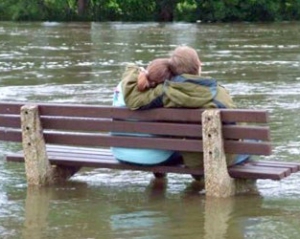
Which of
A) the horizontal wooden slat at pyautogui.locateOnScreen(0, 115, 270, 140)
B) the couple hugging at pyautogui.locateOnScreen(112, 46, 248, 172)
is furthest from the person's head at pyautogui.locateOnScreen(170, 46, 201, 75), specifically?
the horizontal wooden slat at pyautogui.locateOnScreen(0, 115, 270, 140)

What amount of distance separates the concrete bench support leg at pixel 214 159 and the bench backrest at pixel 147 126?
9cm

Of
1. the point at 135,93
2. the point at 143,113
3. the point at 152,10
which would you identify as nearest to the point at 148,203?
the point at 143,113

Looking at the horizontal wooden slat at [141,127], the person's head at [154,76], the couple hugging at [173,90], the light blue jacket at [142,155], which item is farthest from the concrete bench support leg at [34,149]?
the person's head at [154,76]

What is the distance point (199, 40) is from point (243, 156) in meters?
26.7

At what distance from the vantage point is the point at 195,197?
8.44 metres

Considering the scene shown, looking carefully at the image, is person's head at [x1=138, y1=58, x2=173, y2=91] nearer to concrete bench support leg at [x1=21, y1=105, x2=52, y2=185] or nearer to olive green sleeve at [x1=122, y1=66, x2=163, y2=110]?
olive green sleeve at [x1=122, y1=66, x2=163, y2=110]

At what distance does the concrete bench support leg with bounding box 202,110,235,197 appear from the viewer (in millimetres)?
7941

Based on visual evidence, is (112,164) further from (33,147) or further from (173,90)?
(173,90)

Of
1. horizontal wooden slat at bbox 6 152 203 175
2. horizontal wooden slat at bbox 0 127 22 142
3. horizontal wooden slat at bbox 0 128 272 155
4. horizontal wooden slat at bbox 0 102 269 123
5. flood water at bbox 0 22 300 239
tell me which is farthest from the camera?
horizontal wooden slat at bbox 0 127 22 142

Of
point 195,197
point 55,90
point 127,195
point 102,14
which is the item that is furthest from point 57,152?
point 102,14

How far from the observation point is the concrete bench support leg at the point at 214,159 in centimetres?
794

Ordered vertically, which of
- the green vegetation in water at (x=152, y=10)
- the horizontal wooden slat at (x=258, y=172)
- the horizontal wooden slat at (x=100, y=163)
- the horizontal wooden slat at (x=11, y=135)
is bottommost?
the green vegetation in water at (x=152, y=10)

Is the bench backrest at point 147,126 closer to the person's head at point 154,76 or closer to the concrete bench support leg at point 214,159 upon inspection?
the concrete bench support leg at point 214,159

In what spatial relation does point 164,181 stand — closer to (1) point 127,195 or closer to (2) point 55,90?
(1) point 127,195
